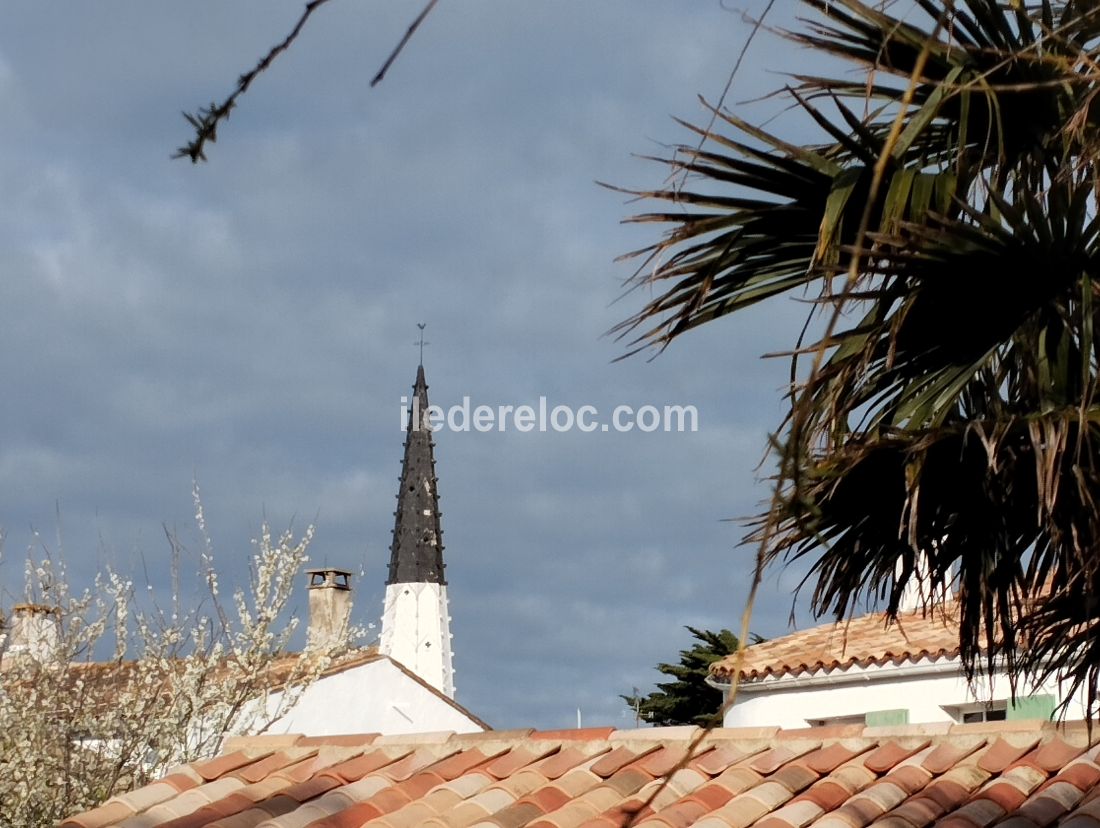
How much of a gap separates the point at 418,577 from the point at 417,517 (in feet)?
8.35

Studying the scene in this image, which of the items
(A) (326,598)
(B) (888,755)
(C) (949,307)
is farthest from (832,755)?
(A) (326,598)

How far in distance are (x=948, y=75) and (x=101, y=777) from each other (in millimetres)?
12715

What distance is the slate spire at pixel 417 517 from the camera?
48.9 metres

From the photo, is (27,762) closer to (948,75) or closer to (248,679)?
(248,679)

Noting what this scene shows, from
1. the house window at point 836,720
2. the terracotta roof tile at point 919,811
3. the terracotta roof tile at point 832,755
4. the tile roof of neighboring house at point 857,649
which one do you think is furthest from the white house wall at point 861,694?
the terracotta roof tile at point 919,811

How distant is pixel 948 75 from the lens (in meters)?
3.92

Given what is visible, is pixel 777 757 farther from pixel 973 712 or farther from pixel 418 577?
pixel 418 577

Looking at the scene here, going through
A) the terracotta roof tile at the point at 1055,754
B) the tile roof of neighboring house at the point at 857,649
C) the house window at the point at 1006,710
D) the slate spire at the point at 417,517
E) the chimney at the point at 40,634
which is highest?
the slate spire at the point at 417,517

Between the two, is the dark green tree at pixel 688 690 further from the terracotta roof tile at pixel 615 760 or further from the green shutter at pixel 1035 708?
the terracotta roof tile at pixel 615 760

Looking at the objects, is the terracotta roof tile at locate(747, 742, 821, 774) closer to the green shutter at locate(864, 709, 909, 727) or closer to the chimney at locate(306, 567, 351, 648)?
the green shutter at locate(864, 709, 909, 727)

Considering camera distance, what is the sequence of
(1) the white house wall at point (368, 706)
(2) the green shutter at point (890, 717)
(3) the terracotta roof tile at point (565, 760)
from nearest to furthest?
(3) the terracotta roof tile at point (565, 760) < (2) the green shutter at point (890, 717) < (1) the white house wall at point (368, 706)

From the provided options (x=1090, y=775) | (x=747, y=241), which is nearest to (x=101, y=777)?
(x=1090, y=775)

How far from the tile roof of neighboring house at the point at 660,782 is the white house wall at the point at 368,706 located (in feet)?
48.7

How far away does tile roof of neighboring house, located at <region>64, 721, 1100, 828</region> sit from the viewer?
6.48 metres
